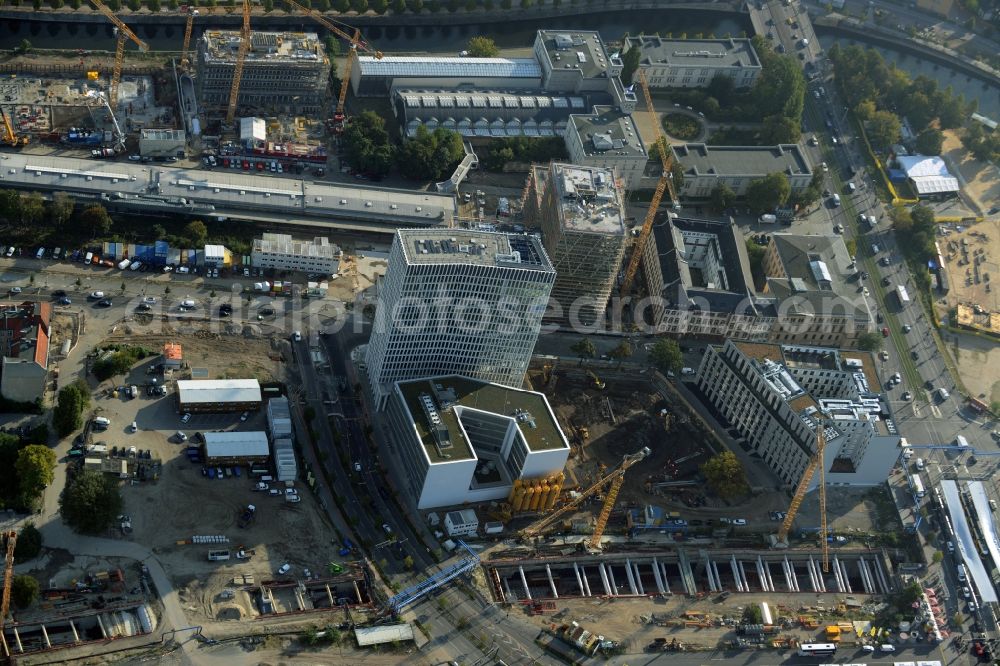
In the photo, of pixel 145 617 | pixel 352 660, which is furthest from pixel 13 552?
pixel 352 660

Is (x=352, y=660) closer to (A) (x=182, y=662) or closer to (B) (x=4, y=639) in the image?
(A) (x=182, y=662)

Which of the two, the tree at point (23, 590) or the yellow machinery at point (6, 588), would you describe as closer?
the yellow machinery at point (6, 588)

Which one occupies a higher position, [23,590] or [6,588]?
[6,588]

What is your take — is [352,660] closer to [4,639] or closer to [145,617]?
[145,617]

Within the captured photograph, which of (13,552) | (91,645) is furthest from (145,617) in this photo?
(13,552)

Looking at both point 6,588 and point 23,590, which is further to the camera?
point 23,590

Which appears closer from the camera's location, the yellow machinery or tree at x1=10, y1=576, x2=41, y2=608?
the yellow machinery
